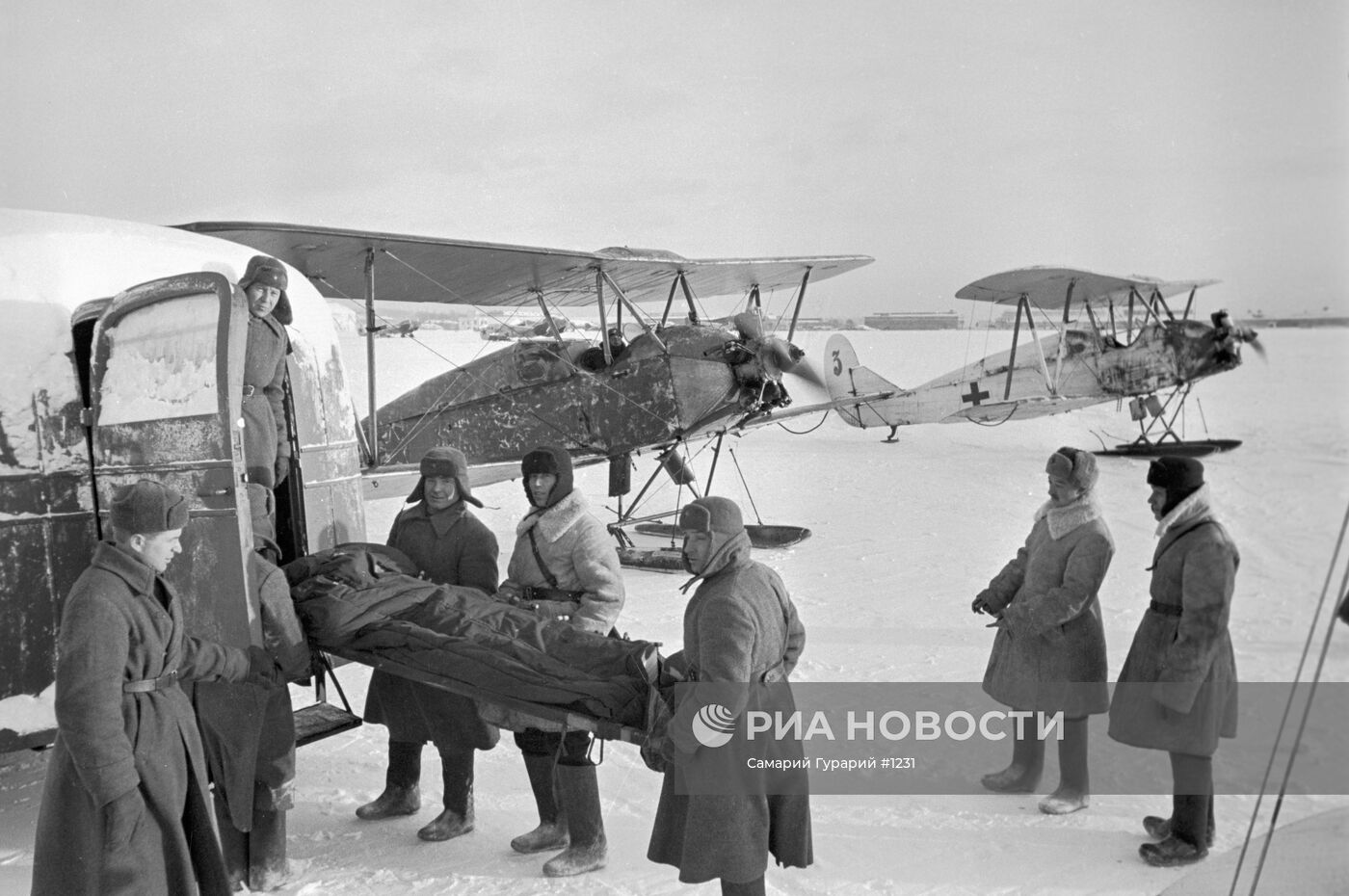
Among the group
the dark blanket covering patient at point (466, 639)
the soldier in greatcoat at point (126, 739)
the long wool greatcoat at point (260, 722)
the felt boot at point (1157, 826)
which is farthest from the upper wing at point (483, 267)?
the felt boot at point (1157, 826)

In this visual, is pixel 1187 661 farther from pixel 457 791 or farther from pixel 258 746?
pixel 258 746

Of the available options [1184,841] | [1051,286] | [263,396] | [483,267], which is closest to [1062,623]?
[1184,841]

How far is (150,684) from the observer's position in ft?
9.05

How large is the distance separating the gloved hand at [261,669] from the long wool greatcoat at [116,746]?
472mm

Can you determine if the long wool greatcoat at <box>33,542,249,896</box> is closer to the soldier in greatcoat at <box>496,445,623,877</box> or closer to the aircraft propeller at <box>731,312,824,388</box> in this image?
the soldier in greatcoat at <box>496,445,623,877</box>

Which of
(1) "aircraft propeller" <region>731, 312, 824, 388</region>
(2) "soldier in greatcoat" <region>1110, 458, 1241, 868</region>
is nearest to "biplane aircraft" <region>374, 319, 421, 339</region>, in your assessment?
(1) "aircraft propeller" <region>731, 312, 824, 388</region>

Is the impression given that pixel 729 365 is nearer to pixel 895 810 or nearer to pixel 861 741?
pixel 861 741

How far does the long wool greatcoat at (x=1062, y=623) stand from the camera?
156 inches

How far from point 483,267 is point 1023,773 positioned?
7.37 meters

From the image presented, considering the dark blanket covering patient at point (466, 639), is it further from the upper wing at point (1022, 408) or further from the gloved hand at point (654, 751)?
the upper wing at point (1022, 408)

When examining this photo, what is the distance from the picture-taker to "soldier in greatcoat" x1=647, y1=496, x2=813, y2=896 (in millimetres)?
2795

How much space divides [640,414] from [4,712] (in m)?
6.97

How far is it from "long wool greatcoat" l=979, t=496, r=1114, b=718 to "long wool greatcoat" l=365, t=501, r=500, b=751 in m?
2.37

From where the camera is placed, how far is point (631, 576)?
944 cm
